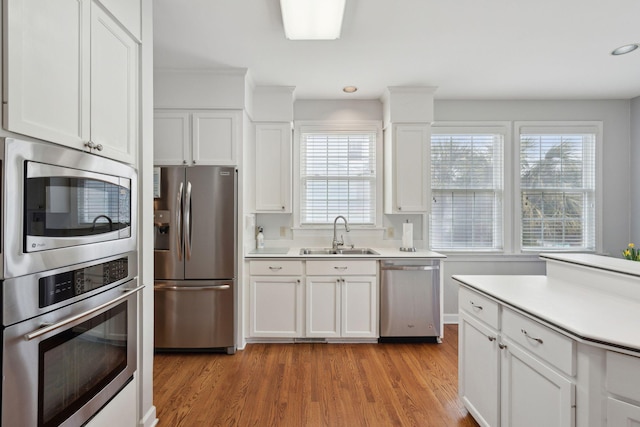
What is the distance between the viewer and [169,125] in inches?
125

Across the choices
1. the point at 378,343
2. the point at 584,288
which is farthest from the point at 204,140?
the point at 584,288

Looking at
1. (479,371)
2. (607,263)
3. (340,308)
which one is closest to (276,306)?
(340,308)

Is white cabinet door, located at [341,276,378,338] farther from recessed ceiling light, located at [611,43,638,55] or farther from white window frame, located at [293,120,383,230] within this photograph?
recessed ceiling light, located at [611,43,638,55]

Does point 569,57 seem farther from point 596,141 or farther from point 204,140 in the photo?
point 204,140

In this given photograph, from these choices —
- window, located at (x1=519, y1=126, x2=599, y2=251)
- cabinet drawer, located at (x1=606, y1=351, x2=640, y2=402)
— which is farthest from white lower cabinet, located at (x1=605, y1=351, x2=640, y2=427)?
window, located at (x1=519, y1=126, x2=599, y2=251)

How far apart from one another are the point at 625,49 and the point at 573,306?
259cm

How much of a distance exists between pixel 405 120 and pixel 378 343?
2348 millimetres

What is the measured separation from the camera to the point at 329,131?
4.04 m

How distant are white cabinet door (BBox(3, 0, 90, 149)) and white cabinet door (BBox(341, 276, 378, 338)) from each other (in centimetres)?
253

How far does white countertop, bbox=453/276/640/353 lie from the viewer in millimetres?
1180

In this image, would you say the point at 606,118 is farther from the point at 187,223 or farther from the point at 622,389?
the point at 187,223

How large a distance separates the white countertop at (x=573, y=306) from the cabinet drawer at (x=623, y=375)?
0.16ft

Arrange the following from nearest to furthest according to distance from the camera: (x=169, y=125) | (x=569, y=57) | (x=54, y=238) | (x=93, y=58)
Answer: (x=54, y=238) < (x=93, y=58) < (x=569, y=57) < (x=169, y=125)

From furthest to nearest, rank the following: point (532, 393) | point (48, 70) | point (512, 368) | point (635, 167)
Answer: point (635, 167), point (512, 368), point (532, 393), point (48, 70)
